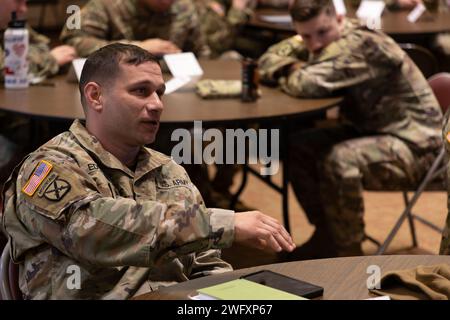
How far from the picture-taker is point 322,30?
396 cm

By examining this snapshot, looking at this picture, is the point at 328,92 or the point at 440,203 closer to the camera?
the point at 328,92

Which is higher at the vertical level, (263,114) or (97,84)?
(97,84)

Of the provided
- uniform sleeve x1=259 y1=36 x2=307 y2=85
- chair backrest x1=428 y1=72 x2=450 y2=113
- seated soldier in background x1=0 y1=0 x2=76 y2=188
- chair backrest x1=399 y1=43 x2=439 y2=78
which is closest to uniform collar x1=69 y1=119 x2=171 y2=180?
seated soldier in background x1=0 y1=0 x2=76 y2=188

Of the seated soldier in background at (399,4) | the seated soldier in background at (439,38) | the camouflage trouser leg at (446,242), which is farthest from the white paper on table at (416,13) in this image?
the camouflage trouser leg at (446,242)

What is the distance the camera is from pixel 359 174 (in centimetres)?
396

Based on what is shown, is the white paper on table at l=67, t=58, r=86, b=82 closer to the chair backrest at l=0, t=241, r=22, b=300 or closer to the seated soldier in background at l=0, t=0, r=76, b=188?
the seated soldier in background at l=0, t=0, r=76, b=188

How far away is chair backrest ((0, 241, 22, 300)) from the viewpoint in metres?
2.14

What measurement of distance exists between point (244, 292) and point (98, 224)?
33 centimetres

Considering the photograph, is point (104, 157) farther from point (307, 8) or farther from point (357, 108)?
point (357, 108)

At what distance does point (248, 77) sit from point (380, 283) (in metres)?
2.01

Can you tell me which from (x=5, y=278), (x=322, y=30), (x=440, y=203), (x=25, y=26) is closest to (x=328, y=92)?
(x=322, y=30)

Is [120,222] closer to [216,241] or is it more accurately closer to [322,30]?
[216,241]

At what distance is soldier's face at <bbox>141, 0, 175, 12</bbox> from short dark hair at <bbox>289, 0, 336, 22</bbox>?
3.35ft
